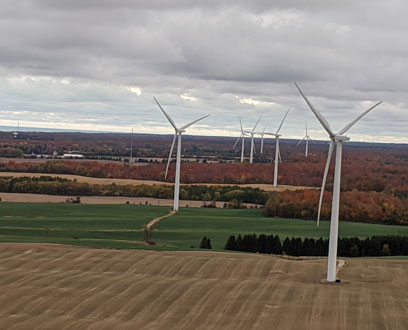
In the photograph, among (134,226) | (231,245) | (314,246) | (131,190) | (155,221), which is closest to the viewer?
(314,246)

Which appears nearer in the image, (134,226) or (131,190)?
(134,226)

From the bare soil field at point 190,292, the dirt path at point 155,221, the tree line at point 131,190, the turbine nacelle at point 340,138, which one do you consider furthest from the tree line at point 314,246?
the tree line at point 131,190

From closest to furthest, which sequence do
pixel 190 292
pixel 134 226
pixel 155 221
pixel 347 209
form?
pixel 190 292 < pixel 134 226 < pixel 155 221 < pixel 347 209

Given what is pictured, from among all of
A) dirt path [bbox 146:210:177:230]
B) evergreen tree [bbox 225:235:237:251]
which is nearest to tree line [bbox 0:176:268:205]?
dirt path [bbox 146:210:177:230]

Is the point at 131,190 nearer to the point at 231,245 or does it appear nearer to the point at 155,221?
the point at 155,221

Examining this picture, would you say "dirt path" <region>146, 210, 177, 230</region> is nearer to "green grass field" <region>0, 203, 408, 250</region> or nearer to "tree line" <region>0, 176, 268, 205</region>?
"green grass field" <region>0, 203, 408, 250</region>

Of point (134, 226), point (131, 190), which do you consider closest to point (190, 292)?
point (134, 226)
